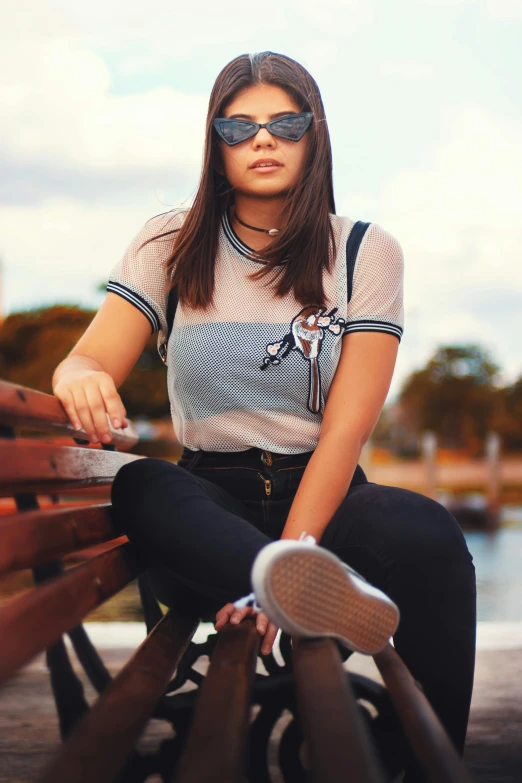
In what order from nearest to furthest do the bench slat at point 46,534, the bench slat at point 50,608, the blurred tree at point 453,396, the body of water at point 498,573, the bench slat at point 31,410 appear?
the bench slat at point 50,608 → the bench slat at point 46,534 → the bench slat at point 31,410 → the body of water at point 498,573 → the blurred tree at point 453,396

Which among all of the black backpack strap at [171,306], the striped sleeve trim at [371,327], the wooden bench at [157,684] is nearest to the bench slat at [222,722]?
the wooden bench at [157,684]

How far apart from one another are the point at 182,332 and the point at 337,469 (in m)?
0.48

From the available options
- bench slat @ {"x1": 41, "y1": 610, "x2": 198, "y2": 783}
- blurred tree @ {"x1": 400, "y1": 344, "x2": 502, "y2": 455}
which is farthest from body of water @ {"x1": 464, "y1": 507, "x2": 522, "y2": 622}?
blurred tree @ {"x1": 400, "y1": 344, "x2": 502, "y2": 455}

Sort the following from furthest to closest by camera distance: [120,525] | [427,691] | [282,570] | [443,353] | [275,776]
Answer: [443,353], [275,776], [120,525], [427,691], [282,570]

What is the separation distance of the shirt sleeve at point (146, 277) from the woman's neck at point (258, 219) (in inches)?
6.6

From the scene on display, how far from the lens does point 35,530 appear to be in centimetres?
126

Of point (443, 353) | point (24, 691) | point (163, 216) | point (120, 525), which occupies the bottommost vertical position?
point (443, 353)

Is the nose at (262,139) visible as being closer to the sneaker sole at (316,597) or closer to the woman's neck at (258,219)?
the woman's neck at (258,219)

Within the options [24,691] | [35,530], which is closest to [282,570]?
[35,530]

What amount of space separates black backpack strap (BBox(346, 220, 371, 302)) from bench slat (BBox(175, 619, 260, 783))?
978mm

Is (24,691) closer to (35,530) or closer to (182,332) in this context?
(182,332)

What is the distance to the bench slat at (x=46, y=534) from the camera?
1.15 metres

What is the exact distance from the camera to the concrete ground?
2094 mm

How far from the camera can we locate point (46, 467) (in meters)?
1.47
